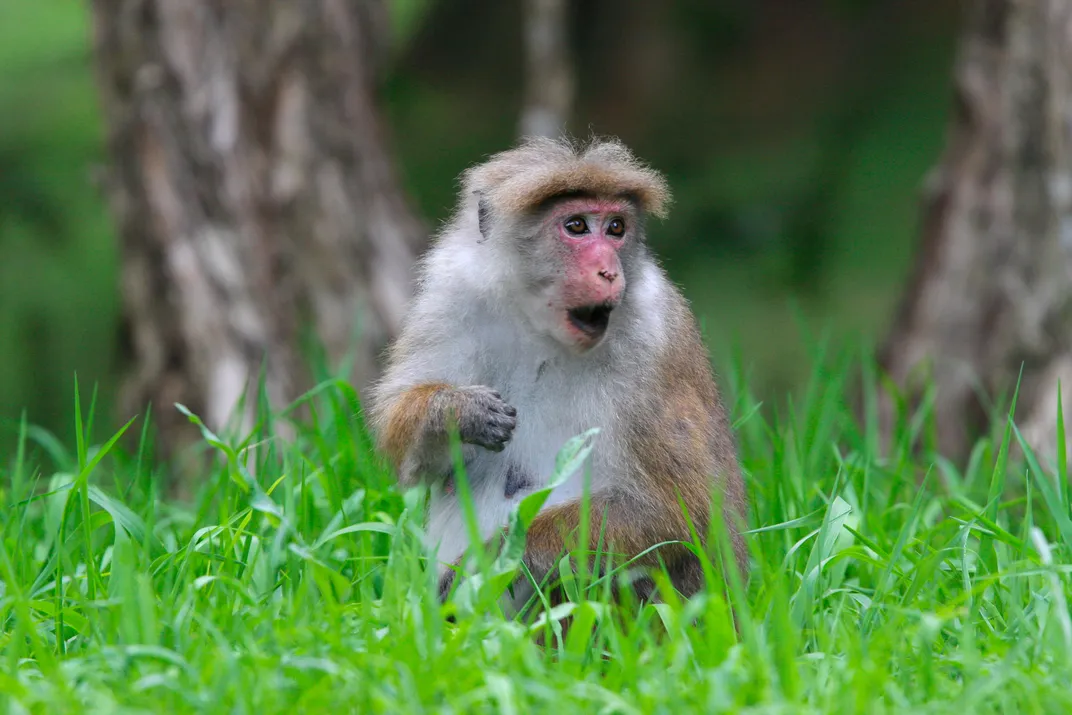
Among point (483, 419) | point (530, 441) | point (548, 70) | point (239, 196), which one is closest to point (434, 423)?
point (483, 419)

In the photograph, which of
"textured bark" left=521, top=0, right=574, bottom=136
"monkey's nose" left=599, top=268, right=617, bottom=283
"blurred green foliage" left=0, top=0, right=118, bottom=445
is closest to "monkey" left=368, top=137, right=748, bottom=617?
"monkey's nose" left=599, top=268, right=617, bottom=283

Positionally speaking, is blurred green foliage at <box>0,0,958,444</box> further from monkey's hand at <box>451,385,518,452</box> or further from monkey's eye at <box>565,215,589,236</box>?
monkey's hand at <box>451,385,518,452</box>

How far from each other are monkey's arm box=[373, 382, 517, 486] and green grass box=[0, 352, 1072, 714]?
0.11 metres

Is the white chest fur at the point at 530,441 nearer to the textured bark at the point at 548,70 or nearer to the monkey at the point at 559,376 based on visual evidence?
the monkey at the point at 559,376

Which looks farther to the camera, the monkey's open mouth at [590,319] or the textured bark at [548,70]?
the textured bark at [548,70]

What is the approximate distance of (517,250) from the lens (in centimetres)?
372

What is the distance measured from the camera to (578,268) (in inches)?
140

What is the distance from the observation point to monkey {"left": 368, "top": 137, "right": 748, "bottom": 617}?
3.58 meters

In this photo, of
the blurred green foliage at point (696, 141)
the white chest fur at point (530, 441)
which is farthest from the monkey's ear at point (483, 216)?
the blurred green foliage at point (696, 141)

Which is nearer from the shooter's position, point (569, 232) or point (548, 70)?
point (569, 232)

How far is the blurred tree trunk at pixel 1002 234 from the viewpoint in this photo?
6.47 m

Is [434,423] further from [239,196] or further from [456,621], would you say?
[239,196]

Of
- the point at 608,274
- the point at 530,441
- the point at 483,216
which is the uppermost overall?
the point at 483,216

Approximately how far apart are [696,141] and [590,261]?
7.10m
